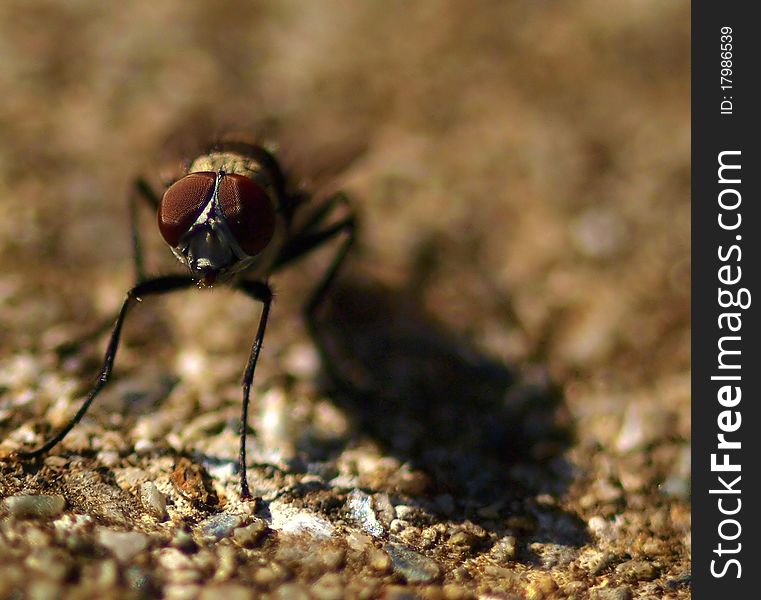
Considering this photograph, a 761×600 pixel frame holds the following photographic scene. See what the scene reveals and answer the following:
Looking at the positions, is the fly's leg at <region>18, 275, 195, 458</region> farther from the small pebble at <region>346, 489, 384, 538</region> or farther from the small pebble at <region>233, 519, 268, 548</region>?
the small pebble at <region>346, 489, 384, 538</region>

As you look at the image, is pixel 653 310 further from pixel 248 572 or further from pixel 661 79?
pixel 248 572

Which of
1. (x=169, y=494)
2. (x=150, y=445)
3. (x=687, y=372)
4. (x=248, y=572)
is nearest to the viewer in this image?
(x=248, y=572)

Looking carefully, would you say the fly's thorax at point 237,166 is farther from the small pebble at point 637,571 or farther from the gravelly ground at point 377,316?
the small pebble at point 637,571

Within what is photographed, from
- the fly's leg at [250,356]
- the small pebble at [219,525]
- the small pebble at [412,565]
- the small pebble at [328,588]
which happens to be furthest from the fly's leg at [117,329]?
the small pebble at [412,565]

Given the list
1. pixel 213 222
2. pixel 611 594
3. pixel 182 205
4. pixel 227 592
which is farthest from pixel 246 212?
pixel 611 594

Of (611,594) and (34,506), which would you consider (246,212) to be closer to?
(34,506)

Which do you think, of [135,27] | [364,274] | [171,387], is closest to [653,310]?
[364,274]
